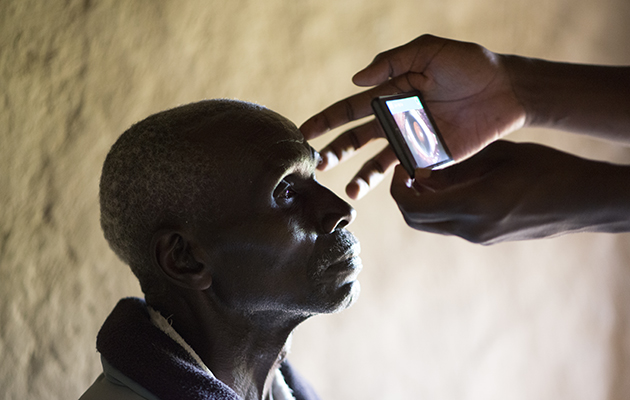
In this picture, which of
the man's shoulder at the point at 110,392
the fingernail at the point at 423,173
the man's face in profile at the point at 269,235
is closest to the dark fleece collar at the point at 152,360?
the man's shoulder at the point at 110,392

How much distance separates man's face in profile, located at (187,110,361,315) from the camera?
3.76 feet

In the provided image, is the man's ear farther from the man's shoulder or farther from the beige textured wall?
the beige textured wall

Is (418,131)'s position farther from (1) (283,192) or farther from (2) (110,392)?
(2) (110,392)

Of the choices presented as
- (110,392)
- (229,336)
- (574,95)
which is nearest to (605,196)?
(574,95)

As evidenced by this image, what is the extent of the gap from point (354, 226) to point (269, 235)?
98cm

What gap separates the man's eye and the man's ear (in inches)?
8.1

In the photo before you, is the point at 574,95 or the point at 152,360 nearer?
the point at 152,360

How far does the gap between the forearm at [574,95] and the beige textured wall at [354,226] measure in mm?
699

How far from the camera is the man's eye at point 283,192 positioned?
3.91ft

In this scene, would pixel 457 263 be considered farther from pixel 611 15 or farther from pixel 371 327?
pixel 611 15

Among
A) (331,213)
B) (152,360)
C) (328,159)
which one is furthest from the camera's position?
(328,159)

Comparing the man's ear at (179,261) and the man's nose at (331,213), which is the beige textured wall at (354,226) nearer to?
the man's ear at (179,261)

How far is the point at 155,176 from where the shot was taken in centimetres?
112

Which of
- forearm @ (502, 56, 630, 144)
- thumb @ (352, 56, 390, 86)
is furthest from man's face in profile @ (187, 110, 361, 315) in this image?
forearm @ (502, 56, 630, 144)
